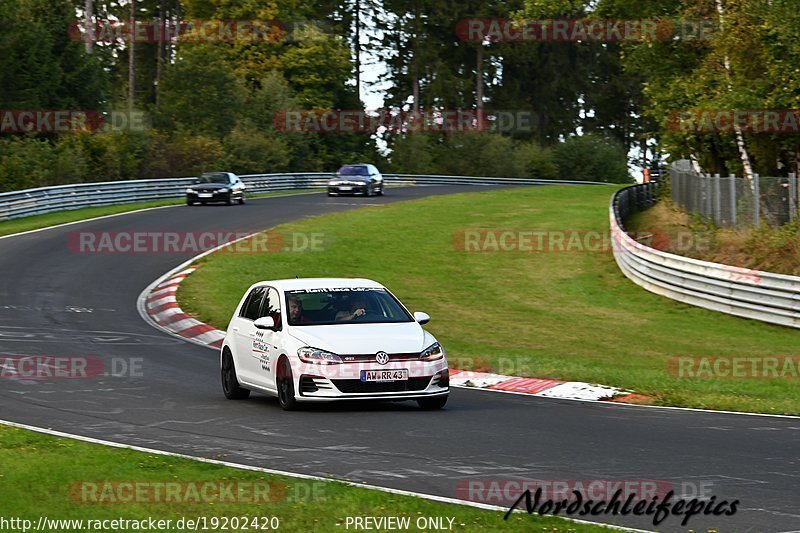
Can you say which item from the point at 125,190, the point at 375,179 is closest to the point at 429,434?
the point at 125,190

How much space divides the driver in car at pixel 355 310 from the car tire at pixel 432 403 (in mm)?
1239

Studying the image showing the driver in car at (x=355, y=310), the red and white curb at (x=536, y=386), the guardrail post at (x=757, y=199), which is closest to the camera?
the driver in car at (x=355, y=310)

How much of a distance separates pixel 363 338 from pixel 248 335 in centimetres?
190

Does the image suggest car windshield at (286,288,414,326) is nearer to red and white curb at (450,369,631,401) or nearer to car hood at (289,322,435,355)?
car hood at (289,322,435,355)

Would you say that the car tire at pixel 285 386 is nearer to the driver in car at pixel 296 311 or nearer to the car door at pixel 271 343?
the car door at pixel 271 343

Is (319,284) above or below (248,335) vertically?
above

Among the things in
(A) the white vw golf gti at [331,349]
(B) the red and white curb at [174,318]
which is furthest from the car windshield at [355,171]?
(A) the white vw golf gti at [331,349]

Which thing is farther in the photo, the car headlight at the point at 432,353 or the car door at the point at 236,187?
the car door at the point at 236,187

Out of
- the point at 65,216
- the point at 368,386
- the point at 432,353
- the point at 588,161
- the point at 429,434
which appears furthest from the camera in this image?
the point at 588,161

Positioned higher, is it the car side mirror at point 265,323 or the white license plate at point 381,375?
the car side mirror at point 265,323

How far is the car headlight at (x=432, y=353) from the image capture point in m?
13.3

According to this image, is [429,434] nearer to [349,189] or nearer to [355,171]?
[349,189]

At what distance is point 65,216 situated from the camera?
137ft

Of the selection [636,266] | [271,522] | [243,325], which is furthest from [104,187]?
[271,522]
